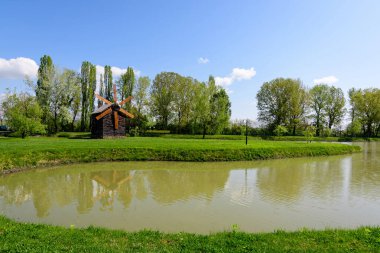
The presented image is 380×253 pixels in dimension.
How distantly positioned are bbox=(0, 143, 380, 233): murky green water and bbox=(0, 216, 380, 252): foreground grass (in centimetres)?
142

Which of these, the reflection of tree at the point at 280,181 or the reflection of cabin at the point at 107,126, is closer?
the reflection of tree at the point at 280,181

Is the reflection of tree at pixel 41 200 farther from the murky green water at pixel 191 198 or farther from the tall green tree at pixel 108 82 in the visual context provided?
the tall green tree at pixel 108 82

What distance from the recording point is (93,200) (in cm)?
1103

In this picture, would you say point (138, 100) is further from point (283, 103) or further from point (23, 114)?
point (283, 103)

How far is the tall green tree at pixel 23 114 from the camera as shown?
30688 mm

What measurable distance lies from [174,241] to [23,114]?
33.8 m

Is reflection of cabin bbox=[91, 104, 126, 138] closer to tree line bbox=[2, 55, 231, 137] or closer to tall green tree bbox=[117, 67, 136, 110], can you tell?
tree line bbox=[2, 55, 231, 137]

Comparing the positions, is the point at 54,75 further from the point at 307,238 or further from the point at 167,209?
the point at 307,238

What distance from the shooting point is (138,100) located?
49.3 meters

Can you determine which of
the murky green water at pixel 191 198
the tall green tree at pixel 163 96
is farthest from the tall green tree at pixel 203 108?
the murky green water at pixel 191 198

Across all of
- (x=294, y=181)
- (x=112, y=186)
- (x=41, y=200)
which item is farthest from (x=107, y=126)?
(x=294, y=181)

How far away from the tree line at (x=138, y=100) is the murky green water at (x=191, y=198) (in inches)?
1065

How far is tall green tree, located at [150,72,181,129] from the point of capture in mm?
49719

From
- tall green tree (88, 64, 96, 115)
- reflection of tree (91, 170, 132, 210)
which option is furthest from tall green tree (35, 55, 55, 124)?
reflection of tree (91, 170, 132, 210)
